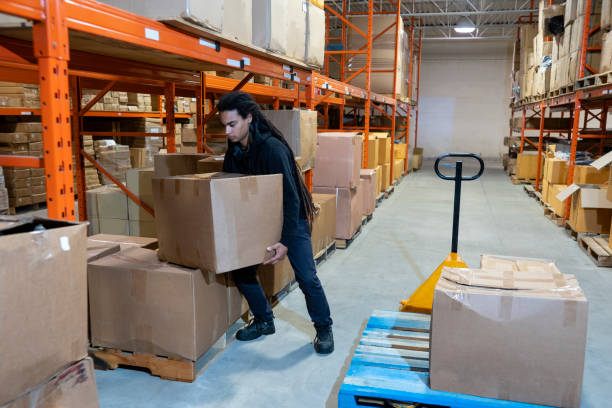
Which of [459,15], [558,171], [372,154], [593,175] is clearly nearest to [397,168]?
[372,154]

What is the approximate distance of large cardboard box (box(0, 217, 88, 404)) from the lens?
145 cm

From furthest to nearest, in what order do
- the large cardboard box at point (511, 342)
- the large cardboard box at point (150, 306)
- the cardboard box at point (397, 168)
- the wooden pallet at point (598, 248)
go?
1. the cardboard box at point (397, 168)
2. the wooden pallet at point (598, 248)
3. the large cardboard box at point (150, 306)
4. the large cardboard box at point (511, 342)

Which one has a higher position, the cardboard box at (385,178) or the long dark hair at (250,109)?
the long dark hair at (250,109)

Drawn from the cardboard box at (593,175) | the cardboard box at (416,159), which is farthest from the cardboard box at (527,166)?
the cardboard box at (593,175)

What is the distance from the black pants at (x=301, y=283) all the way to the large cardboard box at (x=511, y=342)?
106cm

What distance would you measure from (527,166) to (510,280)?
431 inches

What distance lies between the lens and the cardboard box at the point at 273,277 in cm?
384

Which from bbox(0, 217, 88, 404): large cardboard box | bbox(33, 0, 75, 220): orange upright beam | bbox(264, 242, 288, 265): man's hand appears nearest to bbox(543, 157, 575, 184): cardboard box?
bbox(264, 242, 288, 265): man's hand

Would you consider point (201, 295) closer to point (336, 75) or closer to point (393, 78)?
point (393, 78)

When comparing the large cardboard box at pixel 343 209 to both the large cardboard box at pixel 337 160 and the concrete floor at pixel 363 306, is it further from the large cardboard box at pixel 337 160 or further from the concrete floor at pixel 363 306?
the concrete floor at pixel 363 306

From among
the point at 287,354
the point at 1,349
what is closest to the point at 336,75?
the point at 287,354

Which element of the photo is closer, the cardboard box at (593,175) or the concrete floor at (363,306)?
the concrete floor at (363,306)

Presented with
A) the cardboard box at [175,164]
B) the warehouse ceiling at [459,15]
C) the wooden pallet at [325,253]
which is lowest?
the wooden pallet at [325,253]

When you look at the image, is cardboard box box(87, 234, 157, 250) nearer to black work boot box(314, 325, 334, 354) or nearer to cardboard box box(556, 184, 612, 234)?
black work boot box(314, 325, 334, 354)
